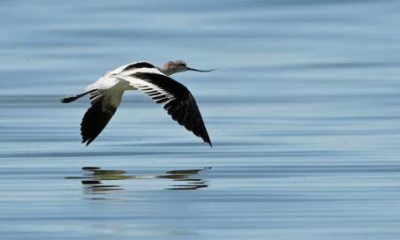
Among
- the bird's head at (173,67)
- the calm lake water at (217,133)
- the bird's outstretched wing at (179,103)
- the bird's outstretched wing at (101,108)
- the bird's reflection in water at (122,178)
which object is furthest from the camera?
the bird's head at (173,67)

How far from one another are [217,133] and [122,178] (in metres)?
2.82

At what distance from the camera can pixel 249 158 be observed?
12828 mm

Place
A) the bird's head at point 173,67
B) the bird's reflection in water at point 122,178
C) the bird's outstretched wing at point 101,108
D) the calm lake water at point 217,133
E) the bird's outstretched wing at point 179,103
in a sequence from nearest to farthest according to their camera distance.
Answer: the calm lake water at point 217,133
the bird's reflection in water at point 122,178
the bird's outstretched wing at point 179,103
the bird's outstretched wing at point 101,108
the bird's head at point 173,67

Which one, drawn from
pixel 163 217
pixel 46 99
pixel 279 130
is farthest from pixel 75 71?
pixel 163 217

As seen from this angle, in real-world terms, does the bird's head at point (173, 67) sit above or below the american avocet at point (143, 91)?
above

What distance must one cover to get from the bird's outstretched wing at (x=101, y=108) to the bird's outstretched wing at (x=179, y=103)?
1.16 m

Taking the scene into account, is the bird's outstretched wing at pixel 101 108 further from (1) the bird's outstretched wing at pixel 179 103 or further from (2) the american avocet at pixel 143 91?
(1) the bird's outstretched wing at pixel 179 103

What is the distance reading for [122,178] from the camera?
1185 centimetres

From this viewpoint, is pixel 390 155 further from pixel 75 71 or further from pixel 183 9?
pixel 183 9

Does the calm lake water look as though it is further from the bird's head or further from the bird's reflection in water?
the bird's head

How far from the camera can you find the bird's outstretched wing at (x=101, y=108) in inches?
551

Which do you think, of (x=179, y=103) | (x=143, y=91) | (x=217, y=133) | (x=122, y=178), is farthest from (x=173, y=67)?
(x=122, y=178)

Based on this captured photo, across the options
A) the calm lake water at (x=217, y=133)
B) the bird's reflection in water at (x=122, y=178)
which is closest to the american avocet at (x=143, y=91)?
the calm lake water at (x=217, y=133)

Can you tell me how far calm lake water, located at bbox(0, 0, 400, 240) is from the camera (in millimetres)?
10031
